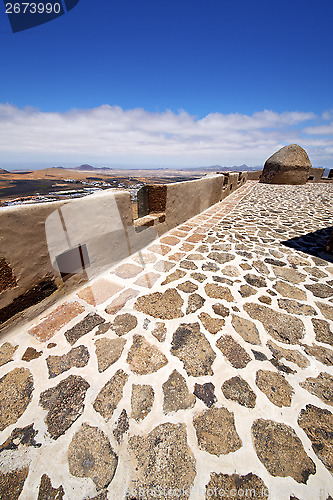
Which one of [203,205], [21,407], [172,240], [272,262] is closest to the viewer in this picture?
[21,407]

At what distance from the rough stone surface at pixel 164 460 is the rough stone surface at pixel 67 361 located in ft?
2.42

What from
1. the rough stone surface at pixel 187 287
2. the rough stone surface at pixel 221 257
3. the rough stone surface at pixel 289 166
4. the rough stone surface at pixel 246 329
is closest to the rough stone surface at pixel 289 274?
the rough stone surface at pixel 221 257

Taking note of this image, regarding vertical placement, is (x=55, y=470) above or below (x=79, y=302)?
below

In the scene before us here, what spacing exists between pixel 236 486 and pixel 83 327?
5.41 feet

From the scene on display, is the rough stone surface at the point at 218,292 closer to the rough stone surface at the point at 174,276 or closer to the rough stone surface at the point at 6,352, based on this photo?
the rough stone surface at the point at 174,276

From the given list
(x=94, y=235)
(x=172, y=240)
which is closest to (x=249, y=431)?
(x=94, y=235)

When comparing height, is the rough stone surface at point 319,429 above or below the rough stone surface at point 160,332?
below

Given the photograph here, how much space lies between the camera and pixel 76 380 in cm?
155

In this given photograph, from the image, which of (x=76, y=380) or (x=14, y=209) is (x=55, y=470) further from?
(x=14, y=209)

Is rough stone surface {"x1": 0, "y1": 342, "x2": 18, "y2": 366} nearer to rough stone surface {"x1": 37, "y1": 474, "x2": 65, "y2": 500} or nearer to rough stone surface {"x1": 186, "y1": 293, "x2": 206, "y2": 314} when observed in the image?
rough stone surface {"x1": 37, "y1": 474, "x2": 65, "y2": 500}

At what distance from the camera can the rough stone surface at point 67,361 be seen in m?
1.62

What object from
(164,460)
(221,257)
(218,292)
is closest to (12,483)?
(164,460)

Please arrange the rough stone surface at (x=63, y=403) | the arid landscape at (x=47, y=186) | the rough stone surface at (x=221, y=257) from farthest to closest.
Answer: the arid landscape at (x=47, y=186), the rough stone surface at (x=221, y=257), the rough stone surface at (x=63, y=403)

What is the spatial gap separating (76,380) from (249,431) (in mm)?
1315
